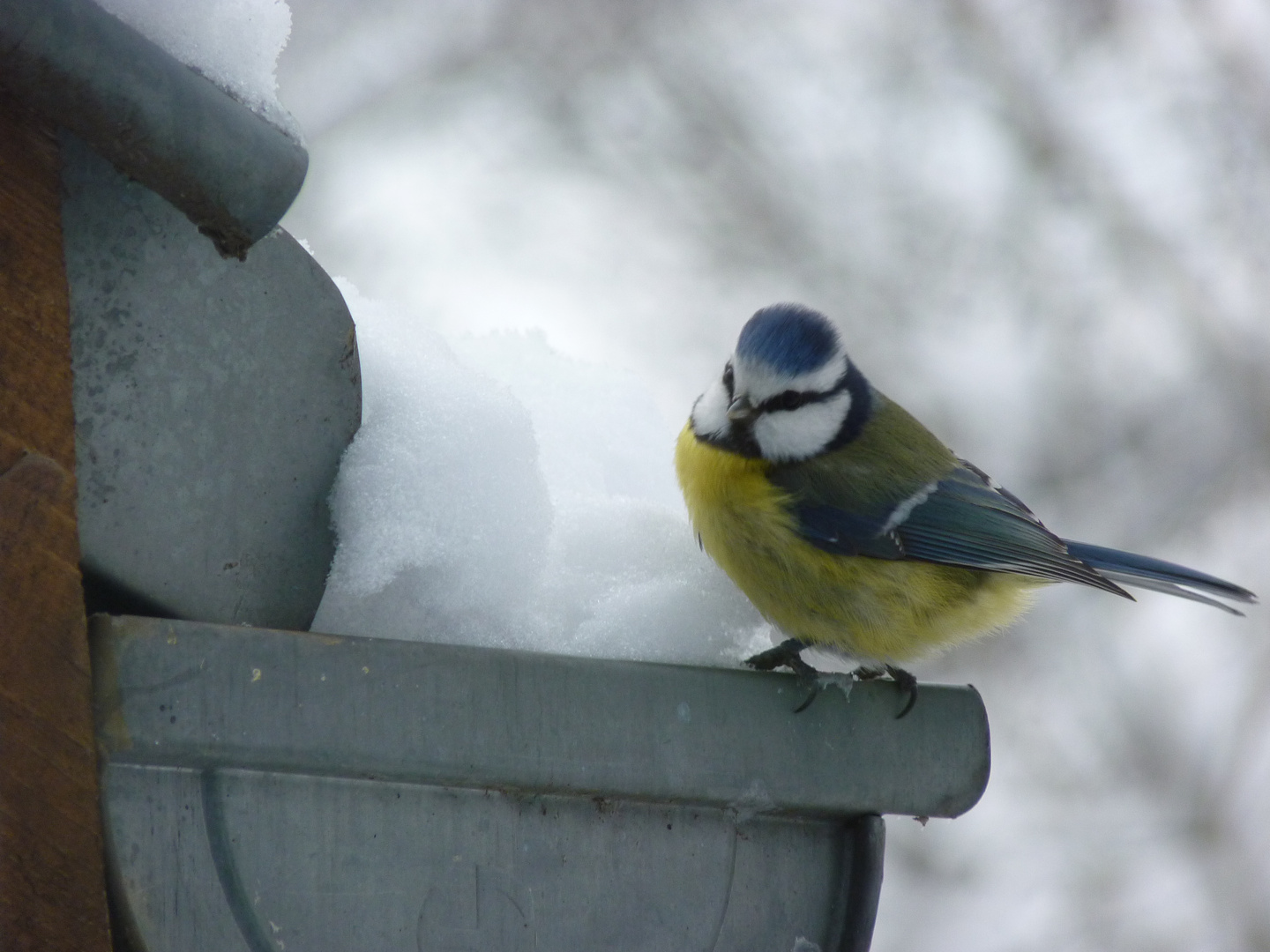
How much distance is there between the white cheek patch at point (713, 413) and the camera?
1705mm

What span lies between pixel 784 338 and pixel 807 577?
1.09 feet

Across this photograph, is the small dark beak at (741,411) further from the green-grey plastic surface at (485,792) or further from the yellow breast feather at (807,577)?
the green-grey plastic surface at (485,792)

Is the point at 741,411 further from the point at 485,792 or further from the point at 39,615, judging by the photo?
the point at 39,615

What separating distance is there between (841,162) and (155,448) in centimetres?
375

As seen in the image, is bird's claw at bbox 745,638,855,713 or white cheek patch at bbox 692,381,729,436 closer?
bird's claw at bbox 745,638,855,713

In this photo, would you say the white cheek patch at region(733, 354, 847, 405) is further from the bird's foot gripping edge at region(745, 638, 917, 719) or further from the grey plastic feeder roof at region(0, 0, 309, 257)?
the grey plastic feeder roof at region(0, 0, 309, 257)

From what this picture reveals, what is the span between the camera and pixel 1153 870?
160 inches

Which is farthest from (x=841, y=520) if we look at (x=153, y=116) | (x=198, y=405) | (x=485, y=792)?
(x=153, y=116)

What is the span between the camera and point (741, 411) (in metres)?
1.67

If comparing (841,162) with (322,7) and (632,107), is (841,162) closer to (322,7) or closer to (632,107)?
(632,107)

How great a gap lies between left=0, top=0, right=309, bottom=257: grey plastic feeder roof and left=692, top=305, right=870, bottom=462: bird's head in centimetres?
85

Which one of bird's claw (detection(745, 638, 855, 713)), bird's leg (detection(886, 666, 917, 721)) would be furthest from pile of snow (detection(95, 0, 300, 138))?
bird's leg (detection(886, 666, 917, 721))

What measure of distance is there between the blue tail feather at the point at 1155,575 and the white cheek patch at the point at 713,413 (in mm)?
612

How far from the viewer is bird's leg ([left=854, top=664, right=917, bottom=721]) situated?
1249 millimetres
